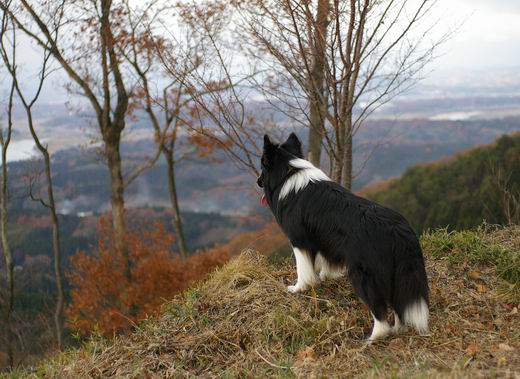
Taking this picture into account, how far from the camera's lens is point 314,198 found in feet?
13.5

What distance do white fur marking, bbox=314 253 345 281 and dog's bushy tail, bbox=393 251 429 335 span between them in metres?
0.63

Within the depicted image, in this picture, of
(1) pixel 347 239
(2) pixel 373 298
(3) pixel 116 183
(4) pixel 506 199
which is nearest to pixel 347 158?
(1) pixel 347 239

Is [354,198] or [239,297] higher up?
[354,198]

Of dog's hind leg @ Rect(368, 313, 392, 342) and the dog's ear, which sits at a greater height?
the dog's ear

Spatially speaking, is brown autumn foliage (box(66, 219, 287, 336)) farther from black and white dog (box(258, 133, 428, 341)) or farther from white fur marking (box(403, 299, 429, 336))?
white fur marking (box(403, 299, 429, 336))

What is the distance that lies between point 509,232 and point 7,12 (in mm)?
11247

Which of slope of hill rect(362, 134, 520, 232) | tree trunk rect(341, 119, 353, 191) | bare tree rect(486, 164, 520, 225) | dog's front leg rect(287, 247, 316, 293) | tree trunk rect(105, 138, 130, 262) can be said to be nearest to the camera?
dog's front leg rect(287, 247, 316, 293)

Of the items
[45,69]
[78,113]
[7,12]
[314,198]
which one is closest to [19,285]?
[78,113]

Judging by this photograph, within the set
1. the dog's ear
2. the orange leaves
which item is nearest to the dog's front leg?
the dog's ear

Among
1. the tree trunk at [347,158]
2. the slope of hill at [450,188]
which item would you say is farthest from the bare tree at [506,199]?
the slope of hill at [450,188]

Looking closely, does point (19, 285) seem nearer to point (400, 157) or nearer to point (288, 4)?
point (288, 4)

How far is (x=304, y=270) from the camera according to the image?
439 centimetres

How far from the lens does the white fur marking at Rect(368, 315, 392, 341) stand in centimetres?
370

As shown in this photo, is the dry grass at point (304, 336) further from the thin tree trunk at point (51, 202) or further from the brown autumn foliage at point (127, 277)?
the brown autumn foliage at point (127, 277)
